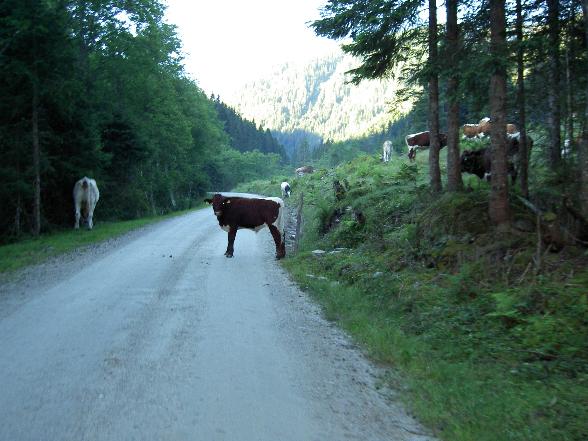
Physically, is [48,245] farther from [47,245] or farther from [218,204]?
[218,204]

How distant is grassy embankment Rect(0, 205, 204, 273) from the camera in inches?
554

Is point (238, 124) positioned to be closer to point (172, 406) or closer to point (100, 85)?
point (100, 85)

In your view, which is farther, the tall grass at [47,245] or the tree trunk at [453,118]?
the tall grass at [47,245]

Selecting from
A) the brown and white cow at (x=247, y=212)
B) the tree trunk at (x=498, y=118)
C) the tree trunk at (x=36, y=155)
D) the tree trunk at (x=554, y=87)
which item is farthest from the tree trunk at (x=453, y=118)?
the tree trunk at (x=36, y=155)

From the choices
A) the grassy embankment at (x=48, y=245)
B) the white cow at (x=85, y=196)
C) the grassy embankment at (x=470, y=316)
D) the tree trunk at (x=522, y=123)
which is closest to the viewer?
the grassy embankment at (x=470, y=316)

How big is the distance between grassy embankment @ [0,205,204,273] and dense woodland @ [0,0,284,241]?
1.43m

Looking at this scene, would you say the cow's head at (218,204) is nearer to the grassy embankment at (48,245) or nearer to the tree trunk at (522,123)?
the grassy embankment at (48,245)

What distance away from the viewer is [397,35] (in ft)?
44.4

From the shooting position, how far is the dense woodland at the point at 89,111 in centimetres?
1948

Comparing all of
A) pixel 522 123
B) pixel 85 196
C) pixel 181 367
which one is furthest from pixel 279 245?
pixel 85 196

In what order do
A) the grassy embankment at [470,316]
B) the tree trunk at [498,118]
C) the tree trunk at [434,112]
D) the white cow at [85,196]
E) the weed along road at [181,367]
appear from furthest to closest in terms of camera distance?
the white cow at [85,196], the tree trunk at [434,112], the tree trunk at [498,118], the grassy embankment at [470,316], the weed along road at [181,367]

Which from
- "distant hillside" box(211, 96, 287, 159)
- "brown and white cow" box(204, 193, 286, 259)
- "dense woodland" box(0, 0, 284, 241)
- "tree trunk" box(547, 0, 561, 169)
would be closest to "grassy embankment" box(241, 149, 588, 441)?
"tree trunk" box(547, 0, 561, 169)

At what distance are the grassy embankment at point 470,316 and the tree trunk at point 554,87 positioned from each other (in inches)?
69.4

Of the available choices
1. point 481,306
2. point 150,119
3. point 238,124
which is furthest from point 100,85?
point 238,124
